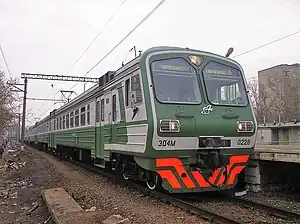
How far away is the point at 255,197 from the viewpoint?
9172mm

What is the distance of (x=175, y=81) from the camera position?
859 centimetres

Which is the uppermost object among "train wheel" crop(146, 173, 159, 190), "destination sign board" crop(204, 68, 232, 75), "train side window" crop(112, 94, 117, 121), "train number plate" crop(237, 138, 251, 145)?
"destination sign board" crop(204, 68, 232, 75)

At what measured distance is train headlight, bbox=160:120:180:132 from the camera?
26.1 ft

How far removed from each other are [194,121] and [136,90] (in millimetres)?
1533

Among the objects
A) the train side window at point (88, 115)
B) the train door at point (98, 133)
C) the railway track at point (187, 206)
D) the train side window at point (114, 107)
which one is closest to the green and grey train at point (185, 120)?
the railway track at point (187, 206)

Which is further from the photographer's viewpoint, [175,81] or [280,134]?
[280,134]

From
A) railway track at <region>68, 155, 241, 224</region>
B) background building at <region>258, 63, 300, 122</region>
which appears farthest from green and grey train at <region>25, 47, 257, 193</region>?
background building at <region>258, 63, 300, 122</region>

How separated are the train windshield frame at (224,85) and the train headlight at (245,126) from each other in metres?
0.47

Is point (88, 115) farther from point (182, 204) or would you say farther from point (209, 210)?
point (209, 210)

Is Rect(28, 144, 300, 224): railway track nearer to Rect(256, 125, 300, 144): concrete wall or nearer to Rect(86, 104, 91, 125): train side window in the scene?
Rect(86, 104, 91, 125): train side window

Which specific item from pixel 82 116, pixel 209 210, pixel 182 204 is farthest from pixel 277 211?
pixel 82 116

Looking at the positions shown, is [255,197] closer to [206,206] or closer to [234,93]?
[206,206]

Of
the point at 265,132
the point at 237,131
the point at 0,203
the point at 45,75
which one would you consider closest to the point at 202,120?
the point at 237,131

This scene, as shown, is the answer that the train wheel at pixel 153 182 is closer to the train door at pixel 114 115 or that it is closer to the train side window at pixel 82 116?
the train door at pixel 114 115
